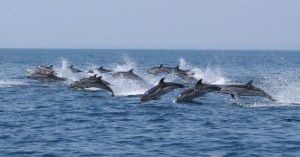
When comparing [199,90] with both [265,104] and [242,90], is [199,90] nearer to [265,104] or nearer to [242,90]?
[242,90]

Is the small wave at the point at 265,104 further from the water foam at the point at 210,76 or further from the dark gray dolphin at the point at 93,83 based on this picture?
the water foam at the point at 210,76

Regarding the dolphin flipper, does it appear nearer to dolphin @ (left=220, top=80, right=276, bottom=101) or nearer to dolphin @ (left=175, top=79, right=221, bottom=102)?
dolphin @ (left=220, top=80, right=276, bottom=101)

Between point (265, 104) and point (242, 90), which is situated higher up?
point (242, 90)

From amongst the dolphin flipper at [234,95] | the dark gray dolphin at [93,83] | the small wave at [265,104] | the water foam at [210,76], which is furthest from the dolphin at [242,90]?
the water foam at [210,76]

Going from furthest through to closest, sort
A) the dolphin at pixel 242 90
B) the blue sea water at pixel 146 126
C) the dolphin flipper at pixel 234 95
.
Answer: the dolphin at pixel 242 90 → the dolphin flipper at pixel 234 95 → the blue sea water at pixel 146 126

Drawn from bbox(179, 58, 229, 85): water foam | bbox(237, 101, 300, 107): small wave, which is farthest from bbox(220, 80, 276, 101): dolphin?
bbox(179, 58, 229, 85): water foam

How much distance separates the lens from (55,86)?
3934 centimetres

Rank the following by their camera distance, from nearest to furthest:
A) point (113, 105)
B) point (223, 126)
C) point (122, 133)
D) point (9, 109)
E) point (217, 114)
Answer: point (122, 133)
point (223, 126)
point (217, 114)
point (9, 109)
point (113, 105)

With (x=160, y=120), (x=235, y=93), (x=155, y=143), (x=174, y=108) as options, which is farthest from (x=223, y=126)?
(x=235, y=93)

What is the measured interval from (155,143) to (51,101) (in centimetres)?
1335

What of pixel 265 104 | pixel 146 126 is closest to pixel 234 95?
pixel 265 104

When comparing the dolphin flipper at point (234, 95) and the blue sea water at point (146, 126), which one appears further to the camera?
the dolphin flipper at point (234, 95)

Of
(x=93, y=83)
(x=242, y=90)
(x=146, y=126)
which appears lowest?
(x=146, y=126)

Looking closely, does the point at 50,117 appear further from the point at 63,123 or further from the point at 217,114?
the point at 217,114
